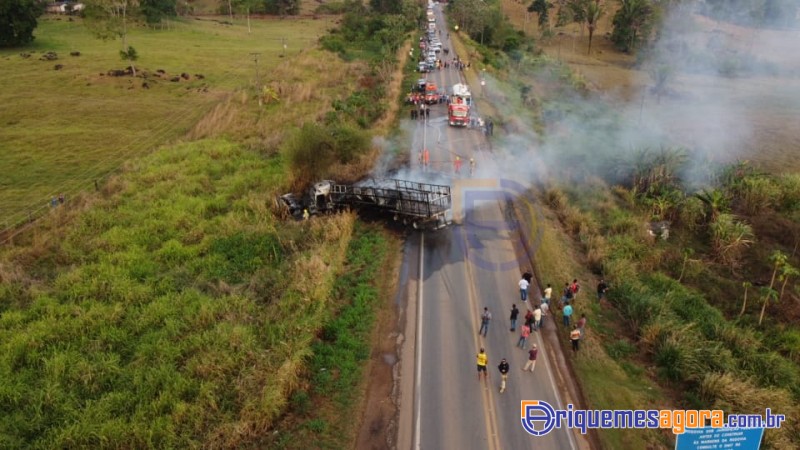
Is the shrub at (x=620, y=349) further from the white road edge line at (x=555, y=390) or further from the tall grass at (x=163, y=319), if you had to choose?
the tall grass at (x=163, y=319)

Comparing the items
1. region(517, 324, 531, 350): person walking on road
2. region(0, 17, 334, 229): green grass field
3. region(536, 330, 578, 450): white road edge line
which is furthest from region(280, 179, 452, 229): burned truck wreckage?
region(0, 17, 334, 229): green grass field

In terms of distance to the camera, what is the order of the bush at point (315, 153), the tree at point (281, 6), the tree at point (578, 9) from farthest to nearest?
1. the tree at point (281, 6)
2. the tree at point (578, 9)
3. the bush at point (315, 153)

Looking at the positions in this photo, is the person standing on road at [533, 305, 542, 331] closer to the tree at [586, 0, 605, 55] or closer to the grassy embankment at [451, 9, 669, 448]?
the grassy embankment at [451, 9, 669, 448]

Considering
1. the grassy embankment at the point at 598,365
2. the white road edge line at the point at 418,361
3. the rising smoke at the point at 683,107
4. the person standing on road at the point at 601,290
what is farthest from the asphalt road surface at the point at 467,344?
the rising smoke at the point at 683,107

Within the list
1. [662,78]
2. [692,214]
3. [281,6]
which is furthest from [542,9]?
[692,214]

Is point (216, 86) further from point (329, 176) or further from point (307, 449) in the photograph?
point (307, 449)
